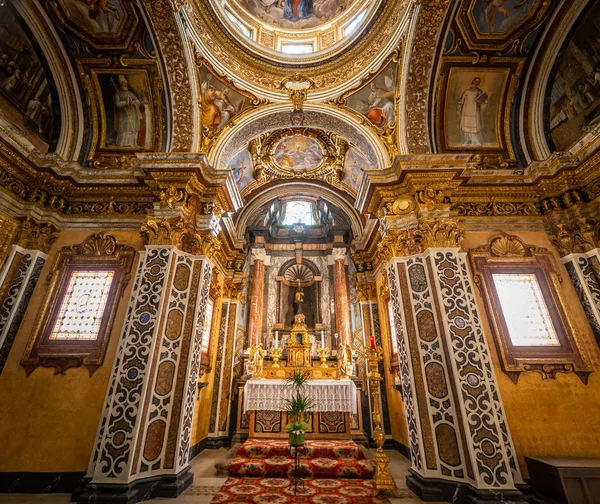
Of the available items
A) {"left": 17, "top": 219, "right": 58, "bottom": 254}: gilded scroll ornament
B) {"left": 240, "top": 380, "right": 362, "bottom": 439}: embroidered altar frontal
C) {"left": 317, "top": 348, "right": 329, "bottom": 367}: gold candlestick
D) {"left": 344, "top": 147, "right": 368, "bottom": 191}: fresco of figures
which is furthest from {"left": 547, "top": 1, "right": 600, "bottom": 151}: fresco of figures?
{"left": 17, "top": 219, "right": 58, "bottom": 254}: gilded scroll ornament

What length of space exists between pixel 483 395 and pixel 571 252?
11.4 ft

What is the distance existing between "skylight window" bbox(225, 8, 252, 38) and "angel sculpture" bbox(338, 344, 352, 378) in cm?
909

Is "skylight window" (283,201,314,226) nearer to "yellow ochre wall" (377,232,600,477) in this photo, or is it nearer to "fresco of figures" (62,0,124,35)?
"fresco of figures" (62,0,124,35)

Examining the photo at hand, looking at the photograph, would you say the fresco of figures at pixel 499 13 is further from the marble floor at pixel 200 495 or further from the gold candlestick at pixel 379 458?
the marble floor at pixel 200 495

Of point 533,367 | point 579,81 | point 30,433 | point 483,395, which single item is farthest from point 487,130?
point 30,433

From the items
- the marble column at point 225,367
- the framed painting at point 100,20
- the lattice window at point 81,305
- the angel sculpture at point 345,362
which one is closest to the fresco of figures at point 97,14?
the framed painting at point 100,20

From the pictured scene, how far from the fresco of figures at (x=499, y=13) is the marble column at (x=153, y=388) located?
7.34m

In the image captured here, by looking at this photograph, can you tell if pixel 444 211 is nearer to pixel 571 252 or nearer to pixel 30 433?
pixel 571 252

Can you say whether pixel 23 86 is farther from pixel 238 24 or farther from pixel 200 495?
pixel 200 495

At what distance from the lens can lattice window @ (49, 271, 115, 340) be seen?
18.4 feet

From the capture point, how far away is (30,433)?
16.3 feet

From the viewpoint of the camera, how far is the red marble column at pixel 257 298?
10203mm

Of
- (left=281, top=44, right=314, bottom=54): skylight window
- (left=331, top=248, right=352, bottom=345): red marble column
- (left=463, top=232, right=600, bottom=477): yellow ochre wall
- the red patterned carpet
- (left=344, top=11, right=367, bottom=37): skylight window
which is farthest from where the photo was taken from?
(left=331, top=248, right=352, bottom=345): red marble column

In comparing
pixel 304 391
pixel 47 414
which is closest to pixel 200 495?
pixel 47 414
